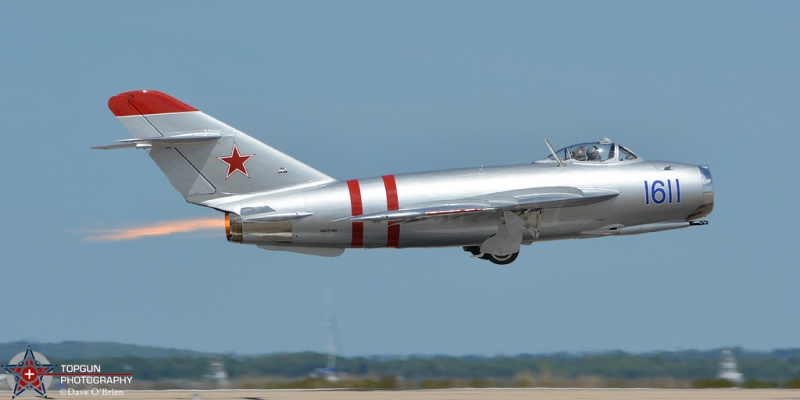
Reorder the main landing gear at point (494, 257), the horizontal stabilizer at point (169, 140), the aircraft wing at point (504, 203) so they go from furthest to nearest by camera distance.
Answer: the main landing gear at point (494, 257) → the horizontal stabilizer at point (169, 140) → the aircraft wing at point (504, 203)

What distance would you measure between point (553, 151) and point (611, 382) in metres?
5.00

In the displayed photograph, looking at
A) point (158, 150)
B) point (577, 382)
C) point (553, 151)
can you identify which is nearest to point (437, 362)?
point (577, 382)

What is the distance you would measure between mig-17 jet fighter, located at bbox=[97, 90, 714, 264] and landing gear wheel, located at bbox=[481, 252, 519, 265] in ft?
2.45

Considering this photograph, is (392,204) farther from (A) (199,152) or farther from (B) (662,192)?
(B) (662,192)

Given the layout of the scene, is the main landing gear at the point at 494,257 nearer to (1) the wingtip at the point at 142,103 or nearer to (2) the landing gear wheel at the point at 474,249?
(2) the landing gear wheel at the point at 474,249

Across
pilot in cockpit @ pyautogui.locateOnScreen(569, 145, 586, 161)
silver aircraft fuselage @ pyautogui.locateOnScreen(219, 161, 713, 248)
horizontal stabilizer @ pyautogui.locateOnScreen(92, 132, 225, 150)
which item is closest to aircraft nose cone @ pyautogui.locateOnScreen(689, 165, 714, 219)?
silver aircraft fuselage @ pyautogui.locateOnScreen(219, 161, 713, 248)

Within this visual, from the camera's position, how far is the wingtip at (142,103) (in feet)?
94.4

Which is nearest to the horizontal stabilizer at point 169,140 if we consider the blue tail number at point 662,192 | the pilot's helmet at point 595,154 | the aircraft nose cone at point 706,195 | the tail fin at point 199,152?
the tail fin at point 199,152

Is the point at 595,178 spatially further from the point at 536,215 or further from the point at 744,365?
the point at 744,365

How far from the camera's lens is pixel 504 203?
28.5m

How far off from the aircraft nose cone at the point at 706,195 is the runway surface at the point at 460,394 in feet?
13.4

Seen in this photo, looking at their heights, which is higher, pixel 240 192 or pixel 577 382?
pixel 240 192

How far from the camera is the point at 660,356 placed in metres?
31.5

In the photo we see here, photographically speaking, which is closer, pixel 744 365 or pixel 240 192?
pixel 240 192
